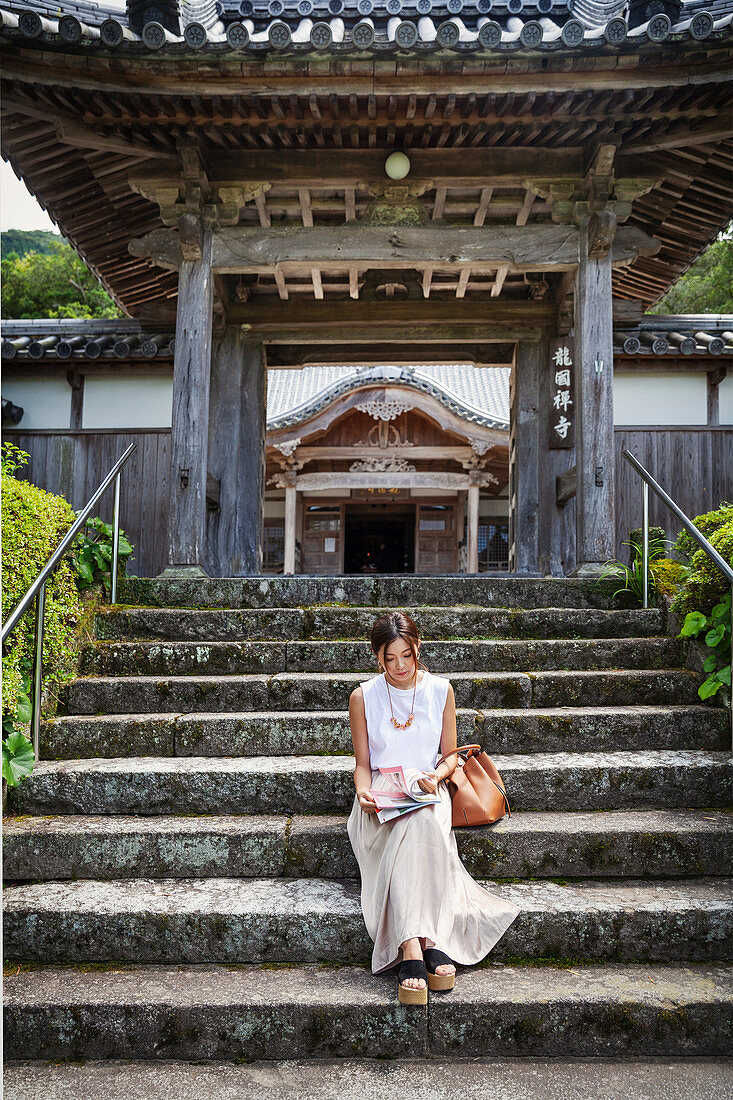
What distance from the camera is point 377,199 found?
21.4ft

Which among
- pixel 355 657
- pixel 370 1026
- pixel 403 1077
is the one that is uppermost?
pixel 355 657

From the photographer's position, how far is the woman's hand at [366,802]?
299 centimetres

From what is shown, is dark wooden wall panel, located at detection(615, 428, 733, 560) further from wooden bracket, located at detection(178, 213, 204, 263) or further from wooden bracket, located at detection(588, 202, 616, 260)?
wooden bracket, located at detection(178, 213, 204, 263)

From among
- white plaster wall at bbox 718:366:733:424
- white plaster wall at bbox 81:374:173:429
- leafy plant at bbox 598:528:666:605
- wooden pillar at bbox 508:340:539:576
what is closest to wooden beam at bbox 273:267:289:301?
white plaster wall at bbox 81:374:173:429

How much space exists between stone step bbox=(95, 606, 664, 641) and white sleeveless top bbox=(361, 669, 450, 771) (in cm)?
158

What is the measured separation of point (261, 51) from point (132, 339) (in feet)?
13.2

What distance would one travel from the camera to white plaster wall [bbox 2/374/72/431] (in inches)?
355

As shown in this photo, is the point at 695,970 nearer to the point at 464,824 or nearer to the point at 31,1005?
the point at 464,824

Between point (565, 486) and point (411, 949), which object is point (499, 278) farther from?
point (411, 949)

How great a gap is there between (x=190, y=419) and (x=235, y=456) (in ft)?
5.83

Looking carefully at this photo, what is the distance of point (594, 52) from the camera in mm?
5145

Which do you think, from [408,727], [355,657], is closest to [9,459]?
[355,657]

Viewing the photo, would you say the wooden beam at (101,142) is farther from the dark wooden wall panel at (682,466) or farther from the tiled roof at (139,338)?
the dark wooden wall panel at (682,466)

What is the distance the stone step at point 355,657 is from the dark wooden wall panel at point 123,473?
13.9ft
